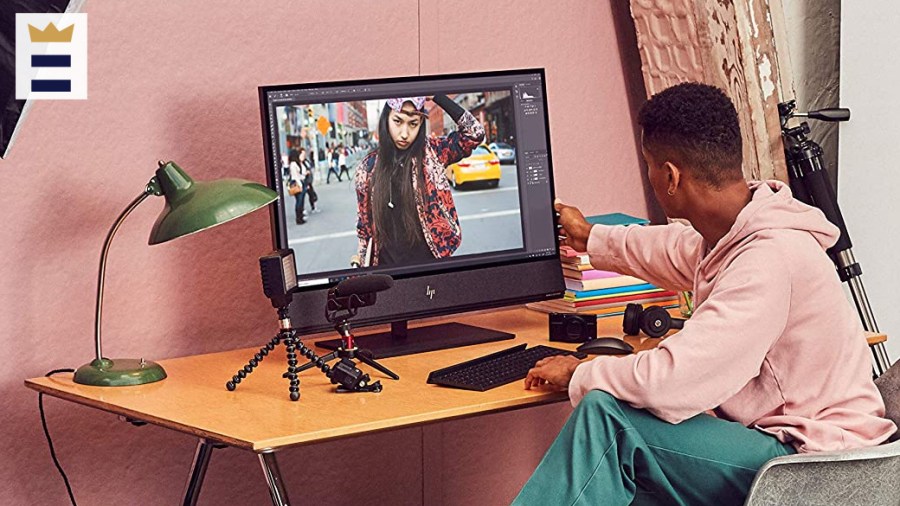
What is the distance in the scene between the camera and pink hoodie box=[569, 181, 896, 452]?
200cm

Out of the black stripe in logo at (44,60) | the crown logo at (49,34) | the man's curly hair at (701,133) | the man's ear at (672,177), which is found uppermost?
the crown logo at (49,34)

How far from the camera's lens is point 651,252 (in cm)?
255

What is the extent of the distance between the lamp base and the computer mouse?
2.63 ft

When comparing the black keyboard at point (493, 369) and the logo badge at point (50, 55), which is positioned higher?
the logo badge at point (50, 55)

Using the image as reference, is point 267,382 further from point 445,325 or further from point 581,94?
point 581,94

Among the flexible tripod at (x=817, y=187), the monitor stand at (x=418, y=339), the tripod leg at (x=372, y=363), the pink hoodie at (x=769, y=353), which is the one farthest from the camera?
the flexible tripod at (x=817, y=187)

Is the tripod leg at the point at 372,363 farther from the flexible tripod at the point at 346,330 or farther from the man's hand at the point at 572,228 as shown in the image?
the man's hand at the point at 572,228

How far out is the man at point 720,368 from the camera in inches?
78.2

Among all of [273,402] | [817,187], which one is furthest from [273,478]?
[817,187]

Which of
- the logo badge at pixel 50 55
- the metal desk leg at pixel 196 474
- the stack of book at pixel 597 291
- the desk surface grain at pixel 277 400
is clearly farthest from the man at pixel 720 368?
the logo badge at pixel 50 55

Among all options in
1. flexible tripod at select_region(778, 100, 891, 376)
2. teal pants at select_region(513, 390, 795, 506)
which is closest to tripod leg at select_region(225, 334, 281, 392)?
teal pants at select_region(513, 390, 795, 506)

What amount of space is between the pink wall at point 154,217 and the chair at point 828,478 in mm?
1168

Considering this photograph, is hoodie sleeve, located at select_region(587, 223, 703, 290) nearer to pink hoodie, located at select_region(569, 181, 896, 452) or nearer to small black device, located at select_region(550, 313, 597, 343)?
small black device, located at select_region(550, 313, 597, 343)

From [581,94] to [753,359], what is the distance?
1262 mm
